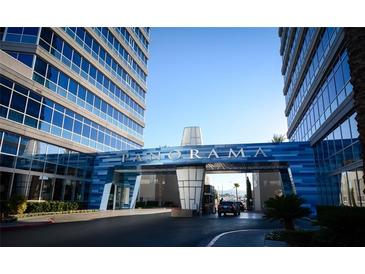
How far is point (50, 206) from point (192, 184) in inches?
528

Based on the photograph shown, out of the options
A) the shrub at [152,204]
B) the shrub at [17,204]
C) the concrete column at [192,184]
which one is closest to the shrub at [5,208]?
the shrub at [17,204]

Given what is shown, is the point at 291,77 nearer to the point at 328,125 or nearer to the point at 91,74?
the point at 328,125

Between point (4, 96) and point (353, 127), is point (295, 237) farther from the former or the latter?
point (4, 96)

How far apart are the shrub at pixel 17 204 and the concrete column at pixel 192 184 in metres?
14.7

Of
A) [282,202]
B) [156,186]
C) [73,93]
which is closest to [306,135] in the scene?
[282,202]

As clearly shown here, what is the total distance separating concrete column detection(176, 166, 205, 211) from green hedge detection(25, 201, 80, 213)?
11.1 metres

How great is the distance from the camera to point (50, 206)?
2422cm

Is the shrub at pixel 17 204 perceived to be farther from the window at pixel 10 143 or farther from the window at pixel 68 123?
the window at pixel 68 123

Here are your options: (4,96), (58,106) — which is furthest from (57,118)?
(4,96)

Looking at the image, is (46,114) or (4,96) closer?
(4,96)

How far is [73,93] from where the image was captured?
2838 cm

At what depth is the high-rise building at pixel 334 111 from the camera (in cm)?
1421

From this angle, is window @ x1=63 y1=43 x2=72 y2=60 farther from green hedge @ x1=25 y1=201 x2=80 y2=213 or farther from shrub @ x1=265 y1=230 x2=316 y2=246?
shrub @ x1=265 y1=230 x2=316 y2=246

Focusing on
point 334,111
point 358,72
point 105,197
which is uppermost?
point 334,111
